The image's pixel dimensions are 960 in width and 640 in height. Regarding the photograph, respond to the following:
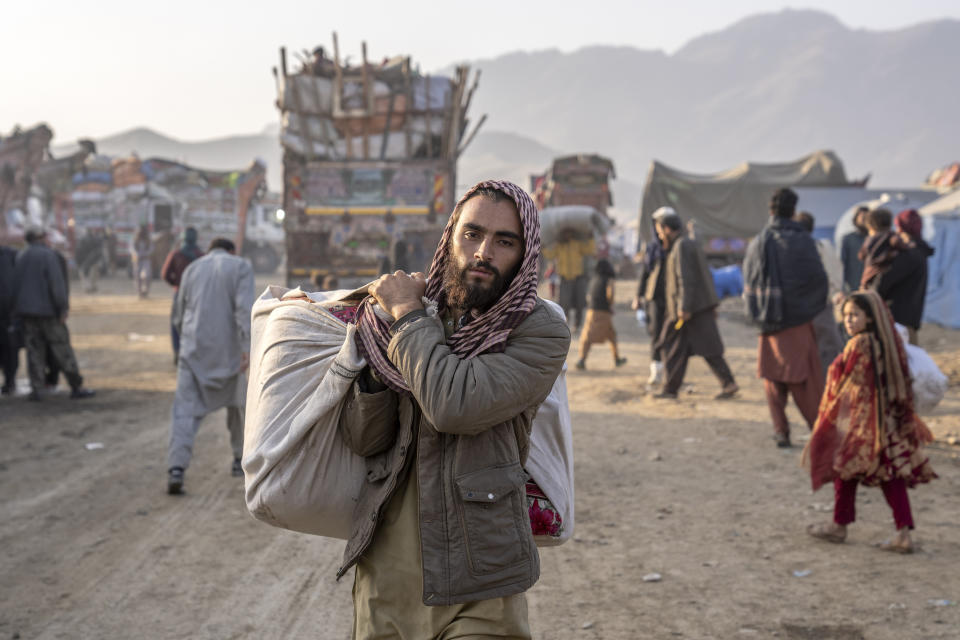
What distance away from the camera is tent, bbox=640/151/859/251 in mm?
25234

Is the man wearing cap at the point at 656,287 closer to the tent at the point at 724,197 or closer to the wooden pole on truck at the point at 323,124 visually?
the wooden pole on truck at the point at 323,124

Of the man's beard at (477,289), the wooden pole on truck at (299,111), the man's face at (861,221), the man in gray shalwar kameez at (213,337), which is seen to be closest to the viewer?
the man's beard at (477,289)

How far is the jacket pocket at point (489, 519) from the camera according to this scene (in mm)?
1960

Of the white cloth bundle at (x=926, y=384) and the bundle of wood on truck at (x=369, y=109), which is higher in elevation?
the bundle of wood on truck at (x=369, y=109)

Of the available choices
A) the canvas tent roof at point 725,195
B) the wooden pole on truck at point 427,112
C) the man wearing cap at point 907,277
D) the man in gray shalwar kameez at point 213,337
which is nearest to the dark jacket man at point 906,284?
the man wearing cap at point 907,277

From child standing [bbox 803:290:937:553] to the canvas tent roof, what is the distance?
829 inches

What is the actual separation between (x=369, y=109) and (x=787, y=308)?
8767mm

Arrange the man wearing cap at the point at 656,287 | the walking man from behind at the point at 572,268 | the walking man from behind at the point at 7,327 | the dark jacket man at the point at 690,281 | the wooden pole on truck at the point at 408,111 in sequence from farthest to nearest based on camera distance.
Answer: the wooden pole on truck at the point at 408,111, the walking man from behind at the point at 572,268, the walking man from behind at the point at 7,327, the man wearing cap at the point at 656,287, the dark jacket man at the point at 690,281

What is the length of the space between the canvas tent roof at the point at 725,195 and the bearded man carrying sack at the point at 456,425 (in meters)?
23.9

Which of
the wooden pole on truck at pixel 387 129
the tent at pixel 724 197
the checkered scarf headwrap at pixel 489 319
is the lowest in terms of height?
the checkered scarf headwrap at pixel 489 319

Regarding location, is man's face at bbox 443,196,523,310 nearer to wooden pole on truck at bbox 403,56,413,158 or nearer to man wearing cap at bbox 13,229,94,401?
man wearing cap at bbox 13,229,94,401

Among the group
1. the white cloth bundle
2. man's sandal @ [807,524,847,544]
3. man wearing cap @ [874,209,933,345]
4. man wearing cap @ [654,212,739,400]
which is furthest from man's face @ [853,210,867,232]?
man's sandal @ [807,524,847,544]

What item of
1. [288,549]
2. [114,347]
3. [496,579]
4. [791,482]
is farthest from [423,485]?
[114,347]

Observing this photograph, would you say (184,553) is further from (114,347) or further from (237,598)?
(114,347)
